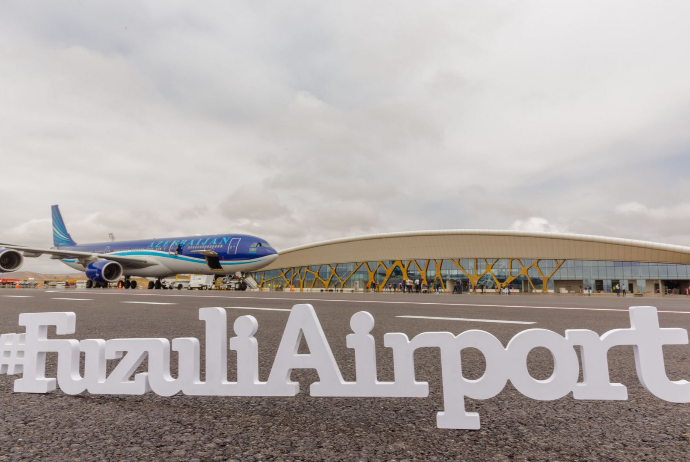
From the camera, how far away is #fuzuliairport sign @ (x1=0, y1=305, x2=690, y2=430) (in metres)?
1.71

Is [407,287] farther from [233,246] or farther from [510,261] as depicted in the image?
[233,246]

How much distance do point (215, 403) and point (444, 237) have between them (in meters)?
46.5

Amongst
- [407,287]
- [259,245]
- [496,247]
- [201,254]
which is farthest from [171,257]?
[496,247]

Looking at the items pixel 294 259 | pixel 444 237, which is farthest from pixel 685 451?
pixel 294 259

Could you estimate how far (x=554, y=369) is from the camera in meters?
1.73

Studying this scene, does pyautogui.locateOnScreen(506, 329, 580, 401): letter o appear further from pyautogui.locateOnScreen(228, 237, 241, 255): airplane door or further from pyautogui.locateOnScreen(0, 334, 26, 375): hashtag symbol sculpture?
pyautogui.locateOnScreen(228, 237, 241, 255): airplane door

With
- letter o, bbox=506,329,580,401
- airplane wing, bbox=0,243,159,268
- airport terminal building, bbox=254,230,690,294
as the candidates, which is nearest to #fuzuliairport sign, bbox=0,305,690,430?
letter o, bbox=506,329,580,401

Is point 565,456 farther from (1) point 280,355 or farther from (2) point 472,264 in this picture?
(2) point 472,264

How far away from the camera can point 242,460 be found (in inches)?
53.9

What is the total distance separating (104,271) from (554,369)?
30992 mm

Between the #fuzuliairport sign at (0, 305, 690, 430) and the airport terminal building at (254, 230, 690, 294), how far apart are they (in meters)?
45.6

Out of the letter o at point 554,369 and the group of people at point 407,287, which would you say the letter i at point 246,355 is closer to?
the letter o at point 554,369

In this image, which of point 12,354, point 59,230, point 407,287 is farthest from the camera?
point 407,287

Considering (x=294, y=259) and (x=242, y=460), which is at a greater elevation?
(x=294, y=259)
